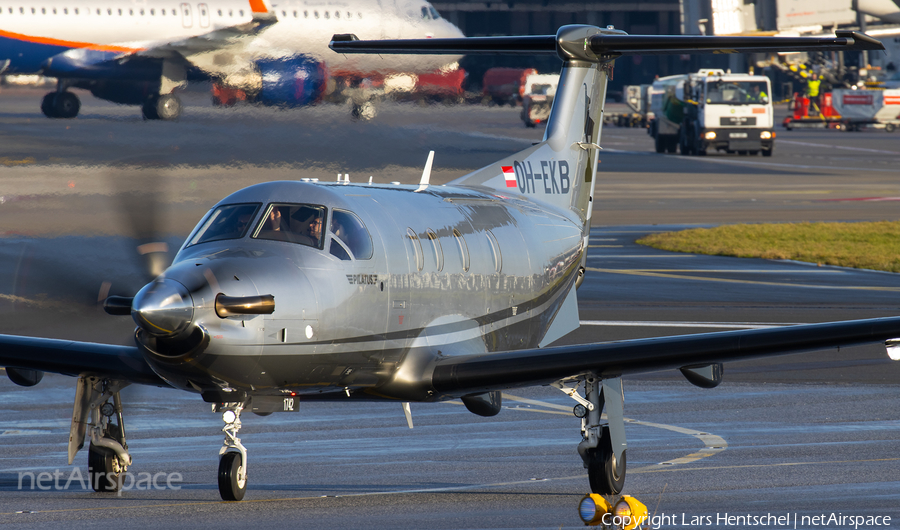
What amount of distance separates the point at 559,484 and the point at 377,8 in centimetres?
2295

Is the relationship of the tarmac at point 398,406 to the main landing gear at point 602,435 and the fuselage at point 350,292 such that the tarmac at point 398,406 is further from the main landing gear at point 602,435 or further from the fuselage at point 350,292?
the fuselage at point 350,292

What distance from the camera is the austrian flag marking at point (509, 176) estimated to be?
16.3m

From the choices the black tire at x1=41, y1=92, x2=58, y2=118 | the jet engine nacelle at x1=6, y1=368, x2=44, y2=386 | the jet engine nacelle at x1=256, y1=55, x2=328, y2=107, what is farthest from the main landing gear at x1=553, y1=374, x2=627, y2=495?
the black tire at x1=41, y1=92, x2=58, y2=118

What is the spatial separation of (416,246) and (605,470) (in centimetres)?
284

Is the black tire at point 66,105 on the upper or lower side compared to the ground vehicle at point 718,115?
upper

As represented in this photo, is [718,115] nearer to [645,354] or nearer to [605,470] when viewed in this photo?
[605,470]

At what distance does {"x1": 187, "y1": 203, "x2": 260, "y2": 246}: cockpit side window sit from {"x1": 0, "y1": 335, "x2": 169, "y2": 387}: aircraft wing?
1.51 m

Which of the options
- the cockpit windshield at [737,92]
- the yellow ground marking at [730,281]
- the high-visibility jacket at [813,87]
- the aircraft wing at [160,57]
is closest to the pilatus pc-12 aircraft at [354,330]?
the yellow ground marking at [730,281]

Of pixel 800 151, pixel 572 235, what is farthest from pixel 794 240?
pixel 800 151

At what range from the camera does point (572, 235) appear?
54.5 feet

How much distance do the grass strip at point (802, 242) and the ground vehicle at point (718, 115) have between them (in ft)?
87.3

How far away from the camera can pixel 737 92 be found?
6469cm

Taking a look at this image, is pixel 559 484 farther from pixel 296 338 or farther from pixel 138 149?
pixel 138 149

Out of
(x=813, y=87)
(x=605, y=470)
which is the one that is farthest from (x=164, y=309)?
(x=813, y=87)
